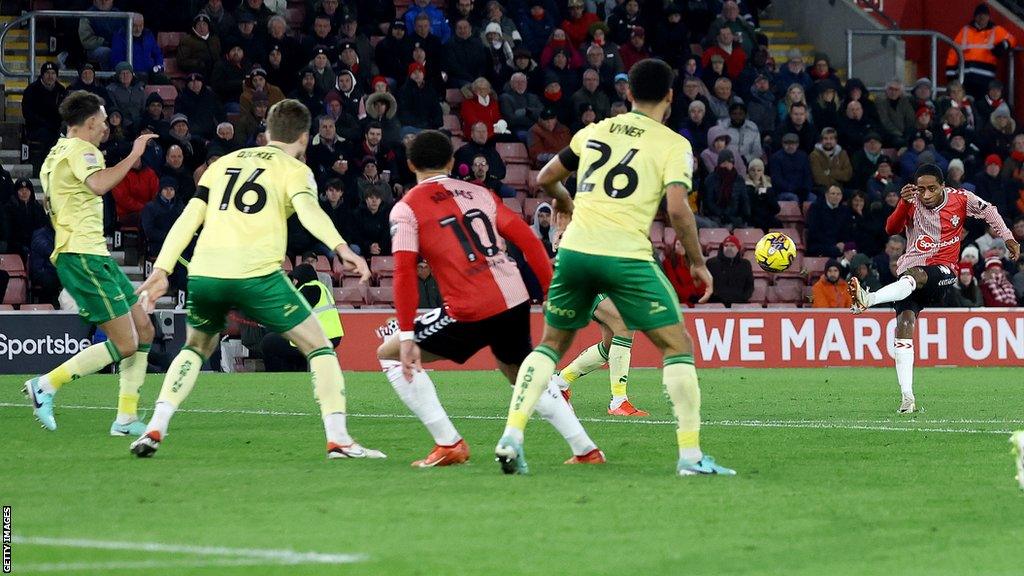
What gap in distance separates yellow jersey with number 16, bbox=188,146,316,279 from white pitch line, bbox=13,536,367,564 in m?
3.21

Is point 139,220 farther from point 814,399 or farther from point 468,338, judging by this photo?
point 468,338

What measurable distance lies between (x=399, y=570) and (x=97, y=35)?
20.4 metres

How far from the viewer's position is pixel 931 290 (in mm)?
15180

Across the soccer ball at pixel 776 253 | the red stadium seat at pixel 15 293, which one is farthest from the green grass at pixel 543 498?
the red stadium seat at pixel 15 293

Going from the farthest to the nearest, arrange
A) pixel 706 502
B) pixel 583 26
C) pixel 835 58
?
pixel 835 58, pixel 583 26, pixel 706 502

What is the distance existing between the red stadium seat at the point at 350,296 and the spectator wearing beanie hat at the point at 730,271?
511cm

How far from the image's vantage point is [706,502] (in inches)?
314

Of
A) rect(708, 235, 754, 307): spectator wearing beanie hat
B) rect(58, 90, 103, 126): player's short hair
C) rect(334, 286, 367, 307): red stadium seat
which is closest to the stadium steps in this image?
rect(708, 235, 754, 307): spectator wearing beanie hat

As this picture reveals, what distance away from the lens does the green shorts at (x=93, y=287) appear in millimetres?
12195

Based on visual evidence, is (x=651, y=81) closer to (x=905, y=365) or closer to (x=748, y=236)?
(x=905, y=365)

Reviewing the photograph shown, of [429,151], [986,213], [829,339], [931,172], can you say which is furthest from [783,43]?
[429,151]

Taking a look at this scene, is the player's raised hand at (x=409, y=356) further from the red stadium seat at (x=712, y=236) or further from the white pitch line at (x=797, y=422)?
the red stadium seat at (x=712, y=236)

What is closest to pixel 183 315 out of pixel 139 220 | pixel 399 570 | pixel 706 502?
pixel 139 220

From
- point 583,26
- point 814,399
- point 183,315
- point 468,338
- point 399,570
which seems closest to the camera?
point 399,570
